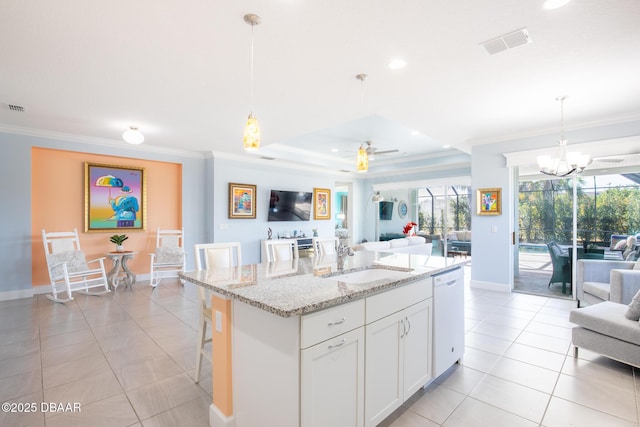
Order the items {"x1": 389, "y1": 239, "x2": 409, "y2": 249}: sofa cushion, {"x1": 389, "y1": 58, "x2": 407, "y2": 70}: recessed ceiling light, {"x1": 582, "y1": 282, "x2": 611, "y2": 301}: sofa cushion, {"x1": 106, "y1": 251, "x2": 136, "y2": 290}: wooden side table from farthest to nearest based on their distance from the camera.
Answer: {"x1": 389, "y1": 239, "x2": 409, "y2": 249}: sofa cushion
{"x1": 106, "y1": 251, "x2": 136, "y2": 290}: wooden side table
{"x1": 582, "y1": 282, "x2": 611, "y2": 301}: sofa cushion
{"x1": 389, "y1": 58, "x2": 407, "y2": 70}: recessed ceiling light

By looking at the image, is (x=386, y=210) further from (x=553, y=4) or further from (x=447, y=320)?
(x=553, y=4)

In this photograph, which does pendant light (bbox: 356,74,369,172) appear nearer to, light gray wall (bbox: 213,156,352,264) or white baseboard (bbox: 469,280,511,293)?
white baseboard (bbox: 469,280,511,293)

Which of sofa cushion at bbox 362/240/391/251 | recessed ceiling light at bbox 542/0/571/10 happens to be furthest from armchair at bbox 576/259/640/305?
recessed ceiling light at bbox 542/0/571/10

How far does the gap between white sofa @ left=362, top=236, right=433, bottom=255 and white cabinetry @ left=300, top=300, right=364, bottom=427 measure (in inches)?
145

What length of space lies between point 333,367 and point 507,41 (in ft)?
8.37

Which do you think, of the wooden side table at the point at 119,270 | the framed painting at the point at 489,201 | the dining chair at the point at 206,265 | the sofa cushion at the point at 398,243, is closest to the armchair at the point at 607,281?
the framed painting at the point at 489,201

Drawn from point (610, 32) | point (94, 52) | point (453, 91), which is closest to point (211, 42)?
point (94, 52)

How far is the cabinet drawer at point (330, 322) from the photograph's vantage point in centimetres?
137

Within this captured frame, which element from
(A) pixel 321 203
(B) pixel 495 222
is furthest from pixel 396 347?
(A) pixel 321 203

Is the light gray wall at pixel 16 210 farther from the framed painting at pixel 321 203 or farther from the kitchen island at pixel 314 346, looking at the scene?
the framed painting at pixel 321 203

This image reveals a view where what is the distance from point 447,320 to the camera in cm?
243

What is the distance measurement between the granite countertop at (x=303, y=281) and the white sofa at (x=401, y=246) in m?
2.66

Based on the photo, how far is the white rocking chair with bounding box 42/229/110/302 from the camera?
4.41 metres

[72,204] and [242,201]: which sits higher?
[242,201]
